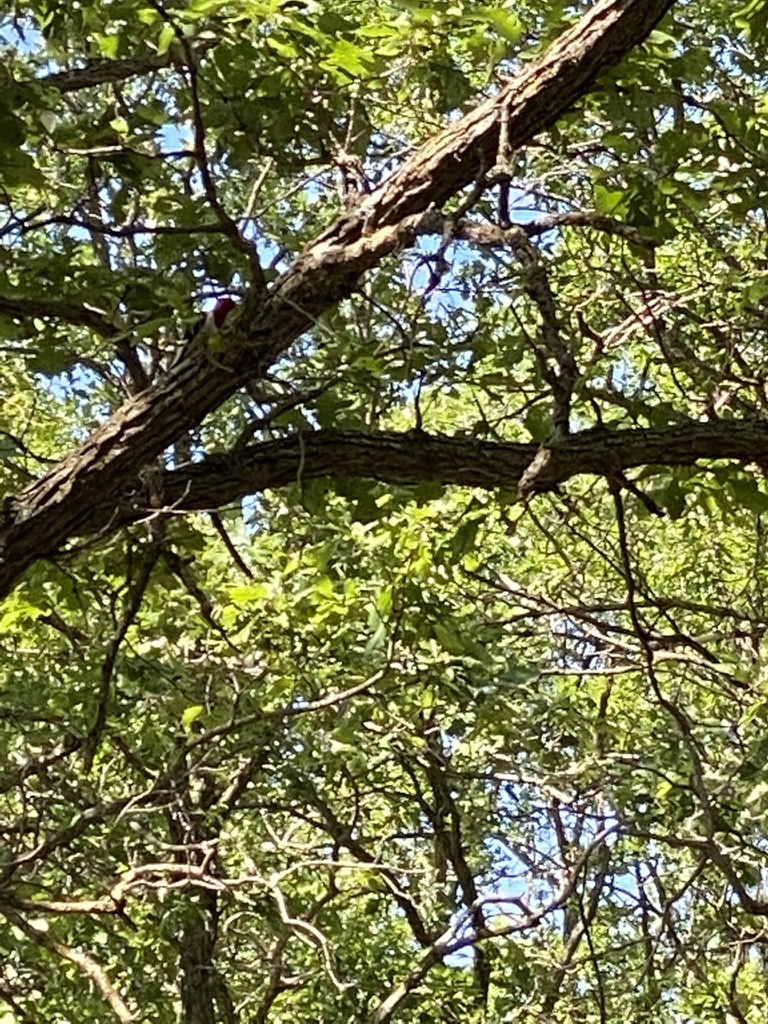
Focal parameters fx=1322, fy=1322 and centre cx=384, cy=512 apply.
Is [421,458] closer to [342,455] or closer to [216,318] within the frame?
[342,455]

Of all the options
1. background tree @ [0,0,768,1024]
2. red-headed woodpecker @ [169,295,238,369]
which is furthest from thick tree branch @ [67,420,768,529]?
red-headed woodpecker @ [169,295,238,369]

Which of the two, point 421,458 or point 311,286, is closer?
point 311,286

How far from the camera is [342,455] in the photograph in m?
2.66

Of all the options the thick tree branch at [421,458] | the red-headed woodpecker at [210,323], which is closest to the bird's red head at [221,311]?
the red-headed woodpecker at [210,323]

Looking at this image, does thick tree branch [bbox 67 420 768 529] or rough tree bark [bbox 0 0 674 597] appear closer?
rough tree bark [bbox 0 0 674 597]

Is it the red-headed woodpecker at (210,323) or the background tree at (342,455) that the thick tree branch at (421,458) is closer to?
the background tree at (342,455)

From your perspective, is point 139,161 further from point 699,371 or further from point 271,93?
point 699,371

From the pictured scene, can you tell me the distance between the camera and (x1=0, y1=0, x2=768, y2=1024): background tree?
7.95 feet

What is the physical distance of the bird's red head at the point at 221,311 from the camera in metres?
2.42

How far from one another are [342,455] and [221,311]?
41 cm

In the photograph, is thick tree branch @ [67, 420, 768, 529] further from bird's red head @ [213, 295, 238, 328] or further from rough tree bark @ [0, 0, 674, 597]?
bird's red head @ [213, 295, 238, 328]

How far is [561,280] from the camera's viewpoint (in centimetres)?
396

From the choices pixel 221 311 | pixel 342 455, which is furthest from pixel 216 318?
pixel 342 455

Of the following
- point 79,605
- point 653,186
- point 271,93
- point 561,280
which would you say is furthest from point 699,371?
point 79,605
